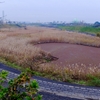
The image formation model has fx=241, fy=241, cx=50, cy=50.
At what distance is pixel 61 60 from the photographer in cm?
1734

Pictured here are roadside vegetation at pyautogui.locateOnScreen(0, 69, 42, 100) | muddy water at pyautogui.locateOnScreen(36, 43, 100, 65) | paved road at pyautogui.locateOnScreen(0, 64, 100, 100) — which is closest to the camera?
A: roadside vegetation at pyautogui.locateOnScreen(0, 69, 42, 100)

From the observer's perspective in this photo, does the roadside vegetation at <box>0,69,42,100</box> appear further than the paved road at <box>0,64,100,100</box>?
No

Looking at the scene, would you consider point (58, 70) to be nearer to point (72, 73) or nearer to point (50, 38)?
point (72, 73)

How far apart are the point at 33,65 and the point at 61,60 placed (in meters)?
3.48

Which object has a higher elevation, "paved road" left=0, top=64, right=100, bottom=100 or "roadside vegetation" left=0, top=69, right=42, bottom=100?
"roadside vegetation" left=0, top=69, right=42, bottom=100

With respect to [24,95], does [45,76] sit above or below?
below

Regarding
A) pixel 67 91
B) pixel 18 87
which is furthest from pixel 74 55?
pixel 18 87

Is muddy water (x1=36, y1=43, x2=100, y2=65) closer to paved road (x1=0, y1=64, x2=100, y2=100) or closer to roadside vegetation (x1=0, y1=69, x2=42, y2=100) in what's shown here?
paved road (x1=0, y1=64, x2=100, y2=100)

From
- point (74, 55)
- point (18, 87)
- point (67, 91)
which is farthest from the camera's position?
point (74, 55)

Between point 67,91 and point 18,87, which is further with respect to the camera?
point 67,91

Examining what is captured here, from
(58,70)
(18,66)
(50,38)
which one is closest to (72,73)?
(58,70)

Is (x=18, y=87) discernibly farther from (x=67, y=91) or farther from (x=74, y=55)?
(x=74, y=55)

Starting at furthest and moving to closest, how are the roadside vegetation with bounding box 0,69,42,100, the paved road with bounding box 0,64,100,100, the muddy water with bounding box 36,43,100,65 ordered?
the muddy water with bounding box 36,43,100,65 → the paved road with bounding box 0,64,100,100 → the roadside vegetation with bounding box 0,69,42,100

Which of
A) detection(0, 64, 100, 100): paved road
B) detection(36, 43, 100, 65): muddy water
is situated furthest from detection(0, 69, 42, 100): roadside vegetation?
detection(36, 43, 100, 65): muddy water
